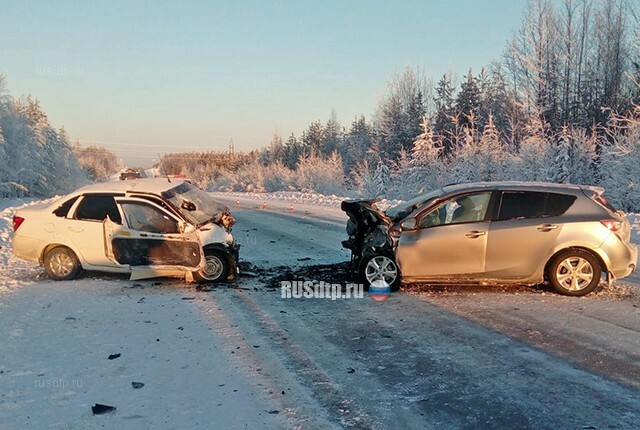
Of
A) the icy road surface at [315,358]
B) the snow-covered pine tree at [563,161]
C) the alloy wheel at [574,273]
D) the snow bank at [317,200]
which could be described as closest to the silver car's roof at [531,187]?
the alloy wheel at [574,273]

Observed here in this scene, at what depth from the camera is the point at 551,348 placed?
16.9ft

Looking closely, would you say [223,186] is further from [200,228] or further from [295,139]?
[200,228]

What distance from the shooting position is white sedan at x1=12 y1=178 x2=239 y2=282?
26.2 feet

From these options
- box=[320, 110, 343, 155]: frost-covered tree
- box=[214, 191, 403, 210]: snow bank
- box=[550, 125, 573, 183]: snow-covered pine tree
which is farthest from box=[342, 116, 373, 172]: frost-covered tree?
box=[550, 125, 573, 183]: snow-covered pine tree

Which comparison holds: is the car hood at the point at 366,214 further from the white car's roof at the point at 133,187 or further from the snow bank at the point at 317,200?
the snow bank at the point at 317,200

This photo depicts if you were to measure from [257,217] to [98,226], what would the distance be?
11.9 meters

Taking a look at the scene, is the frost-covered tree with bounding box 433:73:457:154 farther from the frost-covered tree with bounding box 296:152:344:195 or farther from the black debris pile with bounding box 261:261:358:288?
the black debris pile with bounding box 261:261:358:288

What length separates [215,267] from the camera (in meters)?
8.27

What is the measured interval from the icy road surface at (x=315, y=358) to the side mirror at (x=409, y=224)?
102cm

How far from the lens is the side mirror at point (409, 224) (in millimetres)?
7434

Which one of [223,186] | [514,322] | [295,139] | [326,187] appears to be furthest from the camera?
[295,139]

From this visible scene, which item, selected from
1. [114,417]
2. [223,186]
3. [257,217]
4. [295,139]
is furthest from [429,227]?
[295,139]

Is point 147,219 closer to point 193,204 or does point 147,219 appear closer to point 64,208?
point 193,204

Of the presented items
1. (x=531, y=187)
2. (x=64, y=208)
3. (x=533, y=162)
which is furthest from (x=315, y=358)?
(x=533, y=162)
